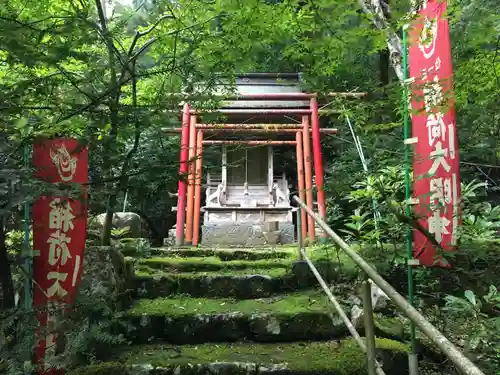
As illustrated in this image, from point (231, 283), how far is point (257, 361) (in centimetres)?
110

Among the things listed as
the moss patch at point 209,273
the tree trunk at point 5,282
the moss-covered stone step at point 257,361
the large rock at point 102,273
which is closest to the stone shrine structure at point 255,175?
the moss patch at point 209,273

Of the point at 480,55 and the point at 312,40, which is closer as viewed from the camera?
the point at 312,40

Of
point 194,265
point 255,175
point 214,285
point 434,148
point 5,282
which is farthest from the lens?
point 255,175

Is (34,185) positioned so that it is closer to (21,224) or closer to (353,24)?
(21,224)

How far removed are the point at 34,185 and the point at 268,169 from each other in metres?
8.52

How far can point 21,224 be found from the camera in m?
1.99

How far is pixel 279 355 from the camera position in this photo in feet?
8.98

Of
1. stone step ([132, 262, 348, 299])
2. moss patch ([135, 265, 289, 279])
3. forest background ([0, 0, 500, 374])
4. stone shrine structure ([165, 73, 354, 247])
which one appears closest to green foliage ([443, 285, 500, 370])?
forest background ([0, 0, 500, 374])

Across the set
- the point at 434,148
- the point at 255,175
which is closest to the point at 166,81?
the point at 434,148

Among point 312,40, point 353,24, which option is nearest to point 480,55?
point 353,24

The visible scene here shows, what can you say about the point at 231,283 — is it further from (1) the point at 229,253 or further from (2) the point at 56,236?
(2) the point at 56,236

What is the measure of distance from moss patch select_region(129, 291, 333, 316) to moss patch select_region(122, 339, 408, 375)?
0.88 ft

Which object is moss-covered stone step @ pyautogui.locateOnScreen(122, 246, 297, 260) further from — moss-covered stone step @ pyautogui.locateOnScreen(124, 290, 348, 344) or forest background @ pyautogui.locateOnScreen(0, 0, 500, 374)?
moss-covered stone step @ pyautogui.locateOnScreen(124, 290, 348, 344)

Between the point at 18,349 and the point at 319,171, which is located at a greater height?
the point at 319,171
